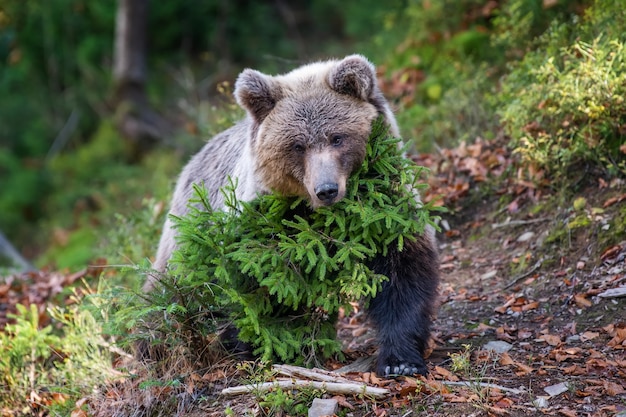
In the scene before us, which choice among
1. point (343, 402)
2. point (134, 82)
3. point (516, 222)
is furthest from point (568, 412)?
point (134, 82)

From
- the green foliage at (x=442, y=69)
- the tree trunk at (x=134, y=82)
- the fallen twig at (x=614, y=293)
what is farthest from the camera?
the tree trunk at (x=134, y=82)

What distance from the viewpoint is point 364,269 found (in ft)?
16.3

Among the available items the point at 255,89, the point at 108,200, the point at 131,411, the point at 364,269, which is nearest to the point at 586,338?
the point at 364,269

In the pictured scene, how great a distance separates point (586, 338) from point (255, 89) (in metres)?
2.83

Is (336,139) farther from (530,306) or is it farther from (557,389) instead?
(530,306)

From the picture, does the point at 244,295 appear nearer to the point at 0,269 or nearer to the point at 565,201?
the point at 565,201

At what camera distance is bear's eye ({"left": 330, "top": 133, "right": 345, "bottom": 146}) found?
198 inches

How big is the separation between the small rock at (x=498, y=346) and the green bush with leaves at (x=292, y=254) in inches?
38.1

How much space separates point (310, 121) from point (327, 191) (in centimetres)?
59

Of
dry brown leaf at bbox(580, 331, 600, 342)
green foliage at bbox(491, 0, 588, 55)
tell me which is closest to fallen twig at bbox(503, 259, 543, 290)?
dry brown leaf at bbox(580, 331, 600, 342)

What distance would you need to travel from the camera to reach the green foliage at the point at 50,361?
20.0ft

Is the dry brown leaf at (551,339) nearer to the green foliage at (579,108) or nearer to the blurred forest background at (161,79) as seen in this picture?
the green foliage at (579,108)

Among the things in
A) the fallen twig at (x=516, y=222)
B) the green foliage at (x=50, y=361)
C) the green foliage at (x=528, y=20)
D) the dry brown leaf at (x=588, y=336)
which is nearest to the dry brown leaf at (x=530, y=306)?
the dry brown leaf at (x=588, y=336)

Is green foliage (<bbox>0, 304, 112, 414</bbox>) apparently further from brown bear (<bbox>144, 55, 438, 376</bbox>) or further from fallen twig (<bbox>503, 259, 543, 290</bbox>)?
fallen twig (<bbox>503, 259, 543, 290</bbox>)
